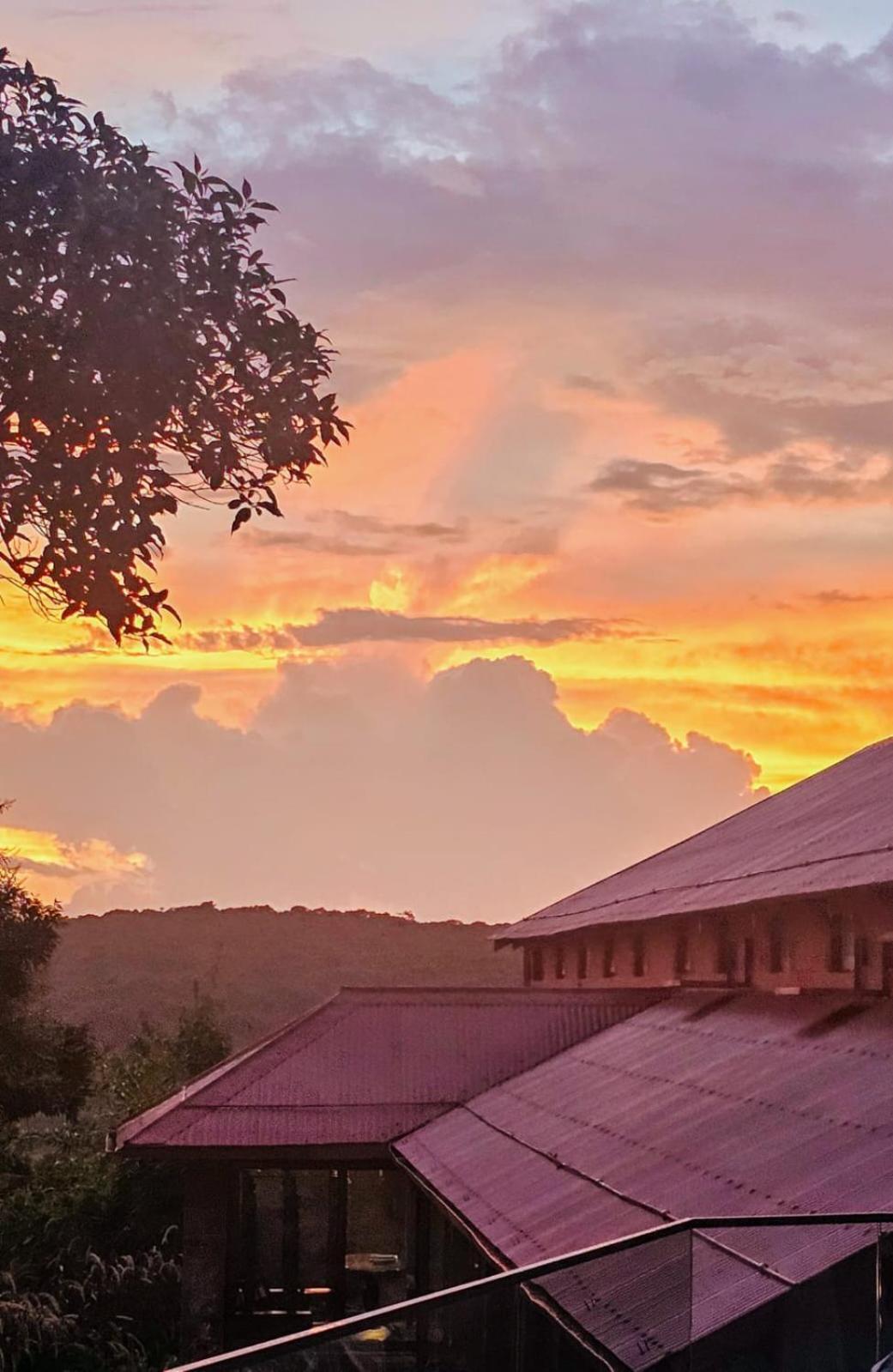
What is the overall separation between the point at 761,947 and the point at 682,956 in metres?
3.77

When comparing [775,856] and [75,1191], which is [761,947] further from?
[75,1191]

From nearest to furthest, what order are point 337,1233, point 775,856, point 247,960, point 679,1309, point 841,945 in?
point 679,1309 < point 841,945 < point 775,856 < point 337,1233 < point 247,960

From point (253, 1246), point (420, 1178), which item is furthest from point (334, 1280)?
point (420, 1178)

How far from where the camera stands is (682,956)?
81.0 ft

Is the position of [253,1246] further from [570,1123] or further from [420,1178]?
[570,1123]

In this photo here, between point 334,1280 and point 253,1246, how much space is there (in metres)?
1.18

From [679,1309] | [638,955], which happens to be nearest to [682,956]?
[638,955]

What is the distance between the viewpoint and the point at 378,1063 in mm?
24391

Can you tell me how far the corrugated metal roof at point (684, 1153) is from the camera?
6.99m

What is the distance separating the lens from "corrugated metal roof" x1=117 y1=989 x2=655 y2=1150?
2245cm

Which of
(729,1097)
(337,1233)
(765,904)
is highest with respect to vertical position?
(765,904)

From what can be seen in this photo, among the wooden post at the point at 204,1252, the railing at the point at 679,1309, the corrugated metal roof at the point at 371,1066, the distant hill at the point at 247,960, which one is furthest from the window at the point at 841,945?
the distant hill at the point at 247,960

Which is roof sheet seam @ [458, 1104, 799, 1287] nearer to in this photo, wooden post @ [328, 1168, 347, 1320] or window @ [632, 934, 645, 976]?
wooden post @ [328, 1168, 347, 1320]

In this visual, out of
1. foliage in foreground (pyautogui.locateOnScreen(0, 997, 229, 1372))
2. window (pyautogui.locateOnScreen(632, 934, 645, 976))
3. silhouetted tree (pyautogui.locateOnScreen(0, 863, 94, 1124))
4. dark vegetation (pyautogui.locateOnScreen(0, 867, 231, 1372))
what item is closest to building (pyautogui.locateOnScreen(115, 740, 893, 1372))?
window (pyautogui.locateOnScreen(632, 934, 645, 976))
